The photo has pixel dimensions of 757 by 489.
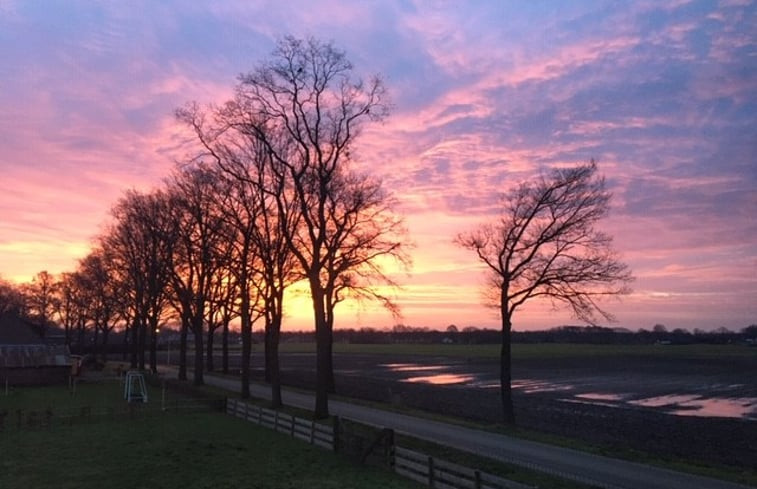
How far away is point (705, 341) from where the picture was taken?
631 feet

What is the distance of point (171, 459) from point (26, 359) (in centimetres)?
4412

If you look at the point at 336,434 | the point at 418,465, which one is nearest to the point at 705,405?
the point at 336,434

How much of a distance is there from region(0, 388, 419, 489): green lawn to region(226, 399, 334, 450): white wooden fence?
0.46 m

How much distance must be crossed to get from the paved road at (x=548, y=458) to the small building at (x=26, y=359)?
1523 inches

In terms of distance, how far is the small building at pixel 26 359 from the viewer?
190ft

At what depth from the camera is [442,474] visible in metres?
17.8

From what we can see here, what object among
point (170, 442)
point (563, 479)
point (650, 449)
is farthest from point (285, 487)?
point (650, 449)

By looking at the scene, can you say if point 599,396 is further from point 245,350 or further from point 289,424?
point 289,424

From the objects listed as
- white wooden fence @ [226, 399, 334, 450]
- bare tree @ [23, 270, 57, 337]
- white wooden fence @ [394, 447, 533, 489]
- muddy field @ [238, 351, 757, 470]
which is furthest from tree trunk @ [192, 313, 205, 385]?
bare tree @ [23, 270, 57, 337]

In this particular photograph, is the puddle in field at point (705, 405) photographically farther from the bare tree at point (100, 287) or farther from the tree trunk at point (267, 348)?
the bare tree at point (100, 287)

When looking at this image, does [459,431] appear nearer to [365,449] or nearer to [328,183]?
[365,449]


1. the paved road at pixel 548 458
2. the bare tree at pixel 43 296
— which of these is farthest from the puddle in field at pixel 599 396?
the bare tree at pixel 43 296

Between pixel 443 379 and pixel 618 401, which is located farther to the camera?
pixel 443 379

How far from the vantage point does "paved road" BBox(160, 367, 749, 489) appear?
17906 millimetres
